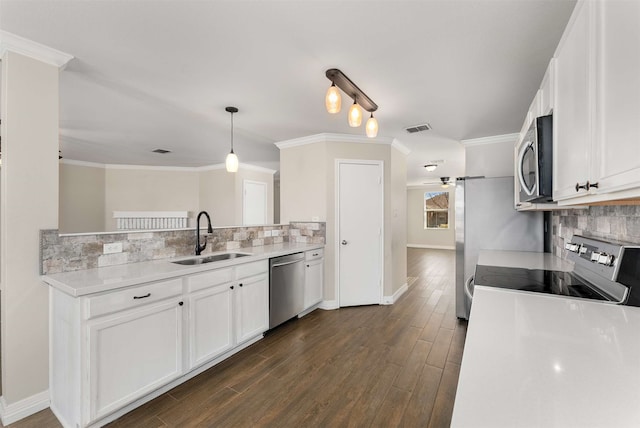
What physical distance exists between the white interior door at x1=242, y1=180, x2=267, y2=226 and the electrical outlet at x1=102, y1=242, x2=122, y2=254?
154 inches

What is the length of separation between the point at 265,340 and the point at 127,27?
2.74 m

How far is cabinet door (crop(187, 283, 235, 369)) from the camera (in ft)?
7.09

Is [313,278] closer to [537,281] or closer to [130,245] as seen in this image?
[130,245]

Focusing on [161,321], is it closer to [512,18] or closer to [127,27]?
[127,27]

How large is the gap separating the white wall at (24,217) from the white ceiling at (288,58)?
12.9 inches

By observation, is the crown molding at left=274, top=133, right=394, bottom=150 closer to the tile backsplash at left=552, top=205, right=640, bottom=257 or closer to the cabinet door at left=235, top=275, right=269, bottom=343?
the cabinet door at left=235, top=275, right=269, bottom=343

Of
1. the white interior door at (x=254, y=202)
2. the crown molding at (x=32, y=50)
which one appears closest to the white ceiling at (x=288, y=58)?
the crown molding at (x=32, y=50)

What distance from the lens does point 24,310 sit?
5.91 ft

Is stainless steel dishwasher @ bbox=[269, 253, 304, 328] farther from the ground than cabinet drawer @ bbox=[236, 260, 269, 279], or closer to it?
closer to it

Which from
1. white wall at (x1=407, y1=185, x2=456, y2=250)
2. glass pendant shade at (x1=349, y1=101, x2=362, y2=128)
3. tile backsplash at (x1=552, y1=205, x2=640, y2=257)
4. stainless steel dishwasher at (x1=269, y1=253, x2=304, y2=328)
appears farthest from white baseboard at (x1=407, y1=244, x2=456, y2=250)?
glass pendant shade at (x1=349, y1=101, x2=362, y2=128)

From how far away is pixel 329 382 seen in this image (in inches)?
85.8

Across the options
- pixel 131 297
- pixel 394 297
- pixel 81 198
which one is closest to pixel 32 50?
pixel 131 297

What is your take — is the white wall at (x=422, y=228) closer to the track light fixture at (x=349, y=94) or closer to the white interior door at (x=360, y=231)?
the white interior door at (x=360, y=231)

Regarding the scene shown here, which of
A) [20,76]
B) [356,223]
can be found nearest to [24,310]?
[20,76]
